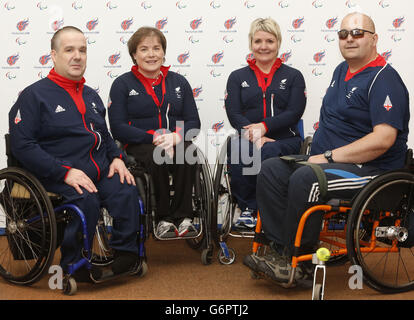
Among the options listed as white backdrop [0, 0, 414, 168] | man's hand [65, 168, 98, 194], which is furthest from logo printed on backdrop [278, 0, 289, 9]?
man's hand [65, 168, 98, 194]

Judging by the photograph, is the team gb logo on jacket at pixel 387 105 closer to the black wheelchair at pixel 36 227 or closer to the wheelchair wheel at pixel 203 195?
the wheelchair wheel at pixel 203 195

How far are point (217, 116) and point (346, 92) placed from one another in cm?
144

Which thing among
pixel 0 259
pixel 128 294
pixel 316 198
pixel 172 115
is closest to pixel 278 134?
pixel 172 115

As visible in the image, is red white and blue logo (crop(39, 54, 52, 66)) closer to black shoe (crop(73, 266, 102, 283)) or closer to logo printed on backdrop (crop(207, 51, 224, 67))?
logo printed on backdrop (crop(207, 51, 224, 67))

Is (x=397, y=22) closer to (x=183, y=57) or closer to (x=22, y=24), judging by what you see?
(x=183, y=57)

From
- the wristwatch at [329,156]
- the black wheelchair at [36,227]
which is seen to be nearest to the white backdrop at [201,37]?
the black wheelchair at [36,227]

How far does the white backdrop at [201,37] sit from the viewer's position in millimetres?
3838

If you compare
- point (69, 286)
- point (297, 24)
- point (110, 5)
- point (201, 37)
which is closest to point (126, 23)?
point (110, 5)

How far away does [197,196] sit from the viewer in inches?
119

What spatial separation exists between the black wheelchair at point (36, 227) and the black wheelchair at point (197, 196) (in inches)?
4.8

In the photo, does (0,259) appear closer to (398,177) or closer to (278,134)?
(278,134)

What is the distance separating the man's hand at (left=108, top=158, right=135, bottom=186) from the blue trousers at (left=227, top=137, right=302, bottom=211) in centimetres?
64

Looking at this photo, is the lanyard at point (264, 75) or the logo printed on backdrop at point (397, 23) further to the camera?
the logo printed on backdrop at point (397, 23)

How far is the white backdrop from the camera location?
3838mm
